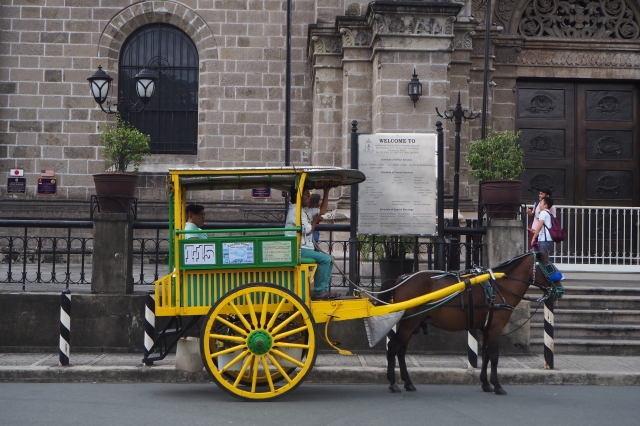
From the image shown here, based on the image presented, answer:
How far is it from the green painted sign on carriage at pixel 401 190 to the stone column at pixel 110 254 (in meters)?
3.13

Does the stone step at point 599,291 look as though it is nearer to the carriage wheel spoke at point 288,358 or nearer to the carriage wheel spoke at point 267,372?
the carriage wheel spoke at point 288,358

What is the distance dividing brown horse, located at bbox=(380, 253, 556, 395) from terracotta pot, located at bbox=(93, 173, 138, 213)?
3.88m


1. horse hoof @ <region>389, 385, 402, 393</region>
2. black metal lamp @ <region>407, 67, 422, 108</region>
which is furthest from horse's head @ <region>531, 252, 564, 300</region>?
black metal lamp @ <region>407, 67, 422, 108</region>

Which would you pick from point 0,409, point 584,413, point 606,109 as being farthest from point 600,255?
point 0,409

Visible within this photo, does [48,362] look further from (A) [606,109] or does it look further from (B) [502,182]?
(A) [606,109]

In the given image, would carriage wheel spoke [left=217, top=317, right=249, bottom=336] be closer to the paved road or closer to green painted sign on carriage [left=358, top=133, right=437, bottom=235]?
the paved road

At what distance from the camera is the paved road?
7.46 meters

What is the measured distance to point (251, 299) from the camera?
841 cm

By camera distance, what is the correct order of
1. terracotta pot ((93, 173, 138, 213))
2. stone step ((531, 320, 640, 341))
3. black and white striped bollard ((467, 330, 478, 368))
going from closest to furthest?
black and white striped bollard ((467, 330, 478, 368)) < terracotta pot ((93, 173, 138, 213)) < stone step ((531, 320, 640, 341))

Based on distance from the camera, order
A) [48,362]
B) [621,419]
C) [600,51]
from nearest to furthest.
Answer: [621,419], [48,362], [600,51]

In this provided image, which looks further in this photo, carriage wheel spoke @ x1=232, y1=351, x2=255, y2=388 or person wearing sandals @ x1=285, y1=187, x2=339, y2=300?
person wearing sandals @ x1=285, y1=187, x2=339, y2=300

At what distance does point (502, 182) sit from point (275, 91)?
394 inches

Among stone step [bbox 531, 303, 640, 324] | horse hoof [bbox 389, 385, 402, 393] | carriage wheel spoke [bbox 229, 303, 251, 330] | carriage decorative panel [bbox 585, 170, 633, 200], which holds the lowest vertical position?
horse hoof [bbox 389, 385, 402, 393]

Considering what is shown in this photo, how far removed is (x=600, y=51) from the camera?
64.0ft
